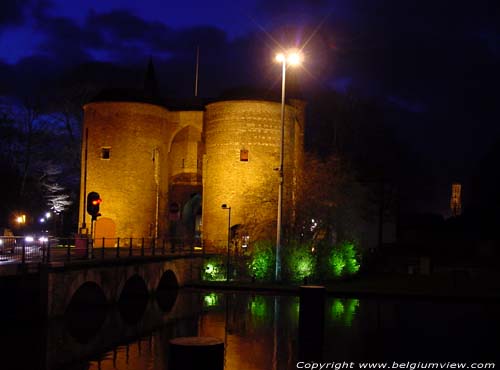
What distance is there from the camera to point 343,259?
41500mm

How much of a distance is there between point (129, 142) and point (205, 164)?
530 cm

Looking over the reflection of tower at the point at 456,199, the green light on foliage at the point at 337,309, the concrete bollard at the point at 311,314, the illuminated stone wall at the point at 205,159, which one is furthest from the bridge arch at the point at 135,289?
the reflection of tower at the point at 456,199

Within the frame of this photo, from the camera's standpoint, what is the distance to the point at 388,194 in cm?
5353

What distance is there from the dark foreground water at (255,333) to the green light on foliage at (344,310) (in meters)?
0.04

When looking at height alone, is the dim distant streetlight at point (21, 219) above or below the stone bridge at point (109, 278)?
above

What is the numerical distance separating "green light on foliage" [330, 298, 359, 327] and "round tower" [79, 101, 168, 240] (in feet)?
64.8

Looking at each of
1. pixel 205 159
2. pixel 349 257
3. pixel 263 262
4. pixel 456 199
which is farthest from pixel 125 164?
pixel 456 199

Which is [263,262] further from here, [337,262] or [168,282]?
[168,282]

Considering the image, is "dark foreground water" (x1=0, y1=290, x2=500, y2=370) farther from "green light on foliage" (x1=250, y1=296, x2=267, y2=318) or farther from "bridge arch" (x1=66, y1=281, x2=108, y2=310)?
"bridge arch" (x1=66, y1=281, x2=108, y2=310)

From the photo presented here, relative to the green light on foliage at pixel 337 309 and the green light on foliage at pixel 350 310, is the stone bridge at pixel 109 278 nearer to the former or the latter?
the green light on foliage at pixel 337 309

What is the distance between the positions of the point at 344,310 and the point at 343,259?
48.1 feet

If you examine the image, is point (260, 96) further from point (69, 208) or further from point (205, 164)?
point (69, 208)

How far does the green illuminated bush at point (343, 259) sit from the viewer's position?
40.0 meters

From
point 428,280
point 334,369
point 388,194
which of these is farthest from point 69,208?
point 334,369
